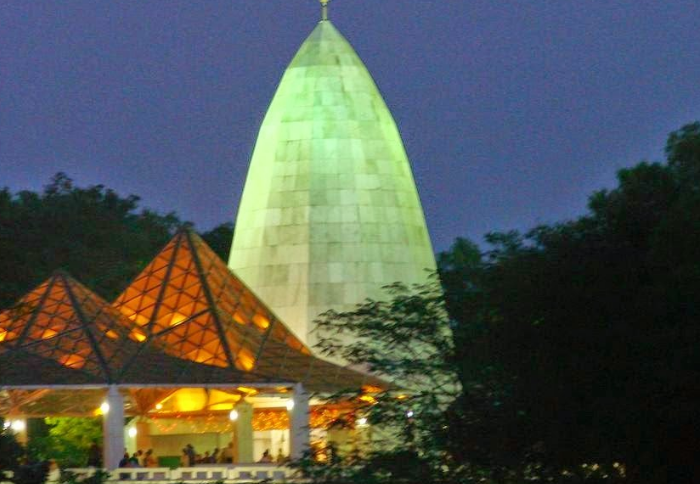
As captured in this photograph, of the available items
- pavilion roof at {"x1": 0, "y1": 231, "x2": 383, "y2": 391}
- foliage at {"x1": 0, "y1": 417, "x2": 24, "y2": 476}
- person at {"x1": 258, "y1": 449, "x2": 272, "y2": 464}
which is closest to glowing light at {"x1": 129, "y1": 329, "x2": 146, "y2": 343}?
pavilion roof at {"x1": 0, "y1": 231, "x2": 383, "y2": 391}

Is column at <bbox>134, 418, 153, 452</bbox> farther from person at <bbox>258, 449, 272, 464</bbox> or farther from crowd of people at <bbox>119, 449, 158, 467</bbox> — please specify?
crowd of people at <bbox>119, 449, 158, 467</bbox>

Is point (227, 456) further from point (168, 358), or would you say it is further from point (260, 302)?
point (260, 302)

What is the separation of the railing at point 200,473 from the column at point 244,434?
16.7 ft

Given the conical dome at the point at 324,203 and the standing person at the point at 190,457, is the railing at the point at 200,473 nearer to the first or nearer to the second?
the standing person at the point at 190,457

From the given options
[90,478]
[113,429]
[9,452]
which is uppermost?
[113,429]

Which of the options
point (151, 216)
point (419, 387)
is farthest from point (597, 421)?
point (151, 216)

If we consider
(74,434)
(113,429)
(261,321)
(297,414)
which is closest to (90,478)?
(113,429)

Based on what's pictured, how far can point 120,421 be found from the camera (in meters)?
48.0

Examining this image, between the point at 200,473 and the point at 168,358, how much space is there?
246 inches

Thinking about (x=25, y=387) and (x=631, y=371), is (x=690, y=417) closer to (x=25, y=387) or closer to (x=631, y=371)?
(x=631, y=371)

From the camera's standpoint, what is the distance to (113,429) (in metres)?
47.8

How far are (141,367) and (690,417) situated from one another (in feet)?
65.6

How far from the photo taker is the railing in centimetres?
4300

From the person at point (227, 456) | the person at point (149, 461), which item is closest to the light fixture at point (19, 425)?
the person at point (149, 461)
